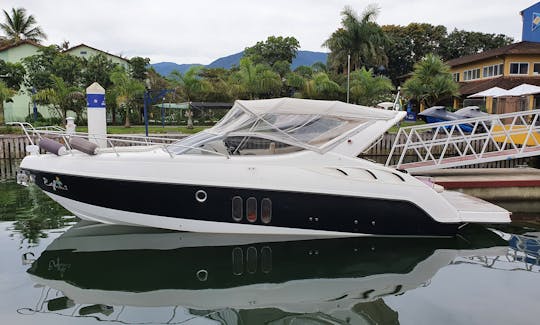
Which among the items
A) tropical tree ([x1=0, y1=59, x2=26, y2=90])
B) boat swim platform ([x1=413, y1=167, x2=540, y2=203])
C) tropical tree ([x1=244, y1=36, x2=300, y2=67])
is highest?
tropical tree ([x1=244, y1=36, x2=300, y2=67])

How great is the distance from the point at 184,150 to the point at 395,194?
3490 millimetres

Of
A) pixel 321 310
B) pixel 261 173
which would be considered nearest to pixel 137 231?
pixel 261 173

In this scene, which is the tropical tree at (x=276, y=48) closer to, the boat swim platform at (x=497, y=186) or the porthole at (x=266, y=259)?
the boat swim platform at (x=497, y=186)

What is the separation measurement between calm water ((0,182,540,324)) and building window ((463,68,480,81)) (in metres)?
26.2

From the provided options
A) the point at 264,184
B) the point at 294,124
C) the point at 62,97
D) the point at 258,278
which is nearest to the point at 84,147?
the point at 264,184

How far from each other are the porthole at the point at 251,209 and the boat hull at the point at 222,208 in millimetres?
22

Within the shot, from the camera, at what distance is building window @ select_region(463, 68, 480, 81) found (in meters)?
30.7

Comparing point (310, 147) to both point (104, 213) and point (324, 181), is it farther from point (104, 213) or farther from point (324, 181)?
point (104, 213)

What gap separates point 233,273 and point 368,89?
23.1 metres

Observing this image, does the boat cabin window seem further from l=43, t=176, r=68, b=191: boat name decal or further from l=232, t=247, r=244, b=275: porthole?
l=43, t=176, r=68, b=191: boat name decal

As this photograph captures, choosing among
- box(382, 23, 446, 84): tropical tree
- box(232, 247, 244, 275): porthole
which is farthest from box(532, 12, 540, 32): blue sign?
box(232, 247, 244, 275): porthole

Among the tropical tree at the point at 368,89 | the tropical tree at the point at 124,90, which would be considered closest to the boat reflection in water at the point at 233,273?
the tropical tree at the point at 124,90

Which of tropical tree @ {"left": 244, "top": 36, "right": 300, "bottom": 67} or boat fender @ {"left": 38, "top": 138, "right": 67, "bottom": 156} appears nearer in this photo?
boat fender @ {"left": 38, "top": 138, "right": 67, "bottom": 156}

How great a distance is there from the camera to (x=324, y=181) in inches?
257
